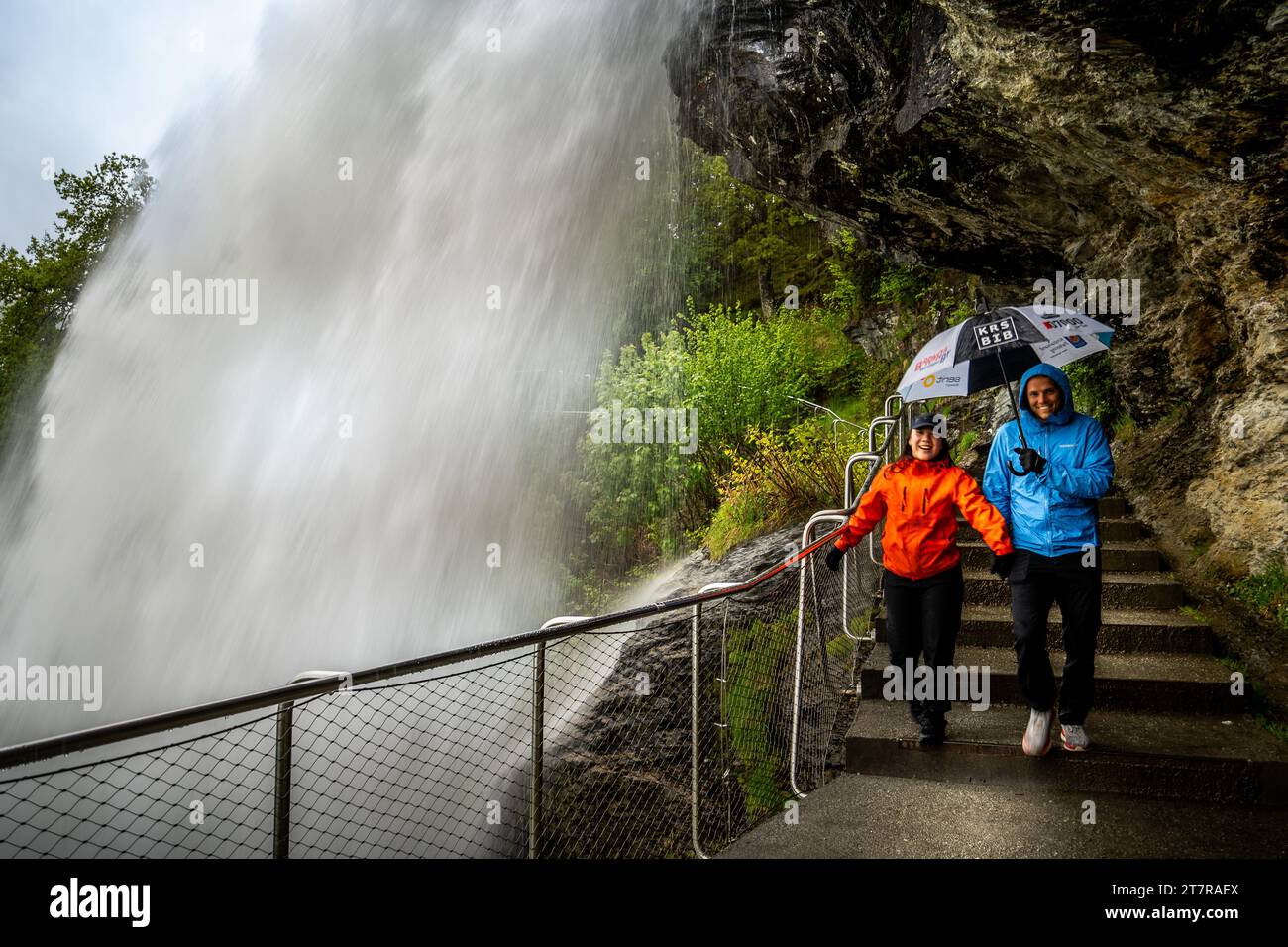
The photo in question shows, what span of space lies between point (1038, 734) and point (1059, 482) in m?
1.22

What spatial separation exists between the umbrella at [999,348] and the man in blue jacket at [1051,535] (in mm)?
599

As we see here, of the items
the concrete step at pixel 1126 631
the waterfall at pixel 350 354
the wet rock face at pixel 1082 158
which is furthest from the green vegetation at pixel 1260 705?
the waterfall at pixel 350 354

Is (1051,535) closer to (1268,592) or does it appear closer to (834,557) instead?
(834,557)

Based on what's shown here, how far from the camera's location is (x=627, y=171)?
1460 centimetres

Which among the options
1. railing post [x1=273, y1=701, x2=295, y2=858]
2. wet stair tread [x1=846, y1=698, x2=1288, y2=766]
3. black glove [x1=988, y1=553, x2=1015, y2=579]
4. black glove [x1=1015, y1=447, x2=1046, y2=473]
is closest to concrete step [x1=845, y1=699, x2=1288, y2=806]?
wet stair tread [x1=846, y1=698, x2=1288, y2=766]

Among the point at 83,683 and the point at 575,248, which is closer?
the point at 83,683

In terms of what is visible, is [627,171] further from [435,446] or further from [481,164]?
[435,446]

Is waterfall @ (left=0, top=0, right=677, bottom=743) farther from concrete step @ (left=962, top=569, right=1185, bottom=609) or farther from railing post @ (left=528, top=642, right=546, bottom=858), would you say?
railing post @ (left=528, top=642, right=546, bottom=858)

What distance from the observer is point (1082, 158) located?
19.4 feet

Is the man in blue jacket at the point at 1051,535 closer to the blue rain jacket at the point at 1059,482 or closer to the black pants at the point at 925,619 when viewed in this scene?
the blue rain jacket at the point at 1059,482

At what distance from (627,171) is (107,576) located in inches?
444

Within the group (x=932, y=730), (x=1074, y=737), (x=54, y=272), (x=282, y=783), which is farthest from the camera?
(x=54, y=272)

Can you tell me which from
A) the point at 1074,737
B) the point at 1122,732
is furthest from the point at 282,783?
the point at 1122,732

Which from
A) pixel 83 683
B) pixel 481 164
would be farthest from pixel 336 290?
pixel 83 683
